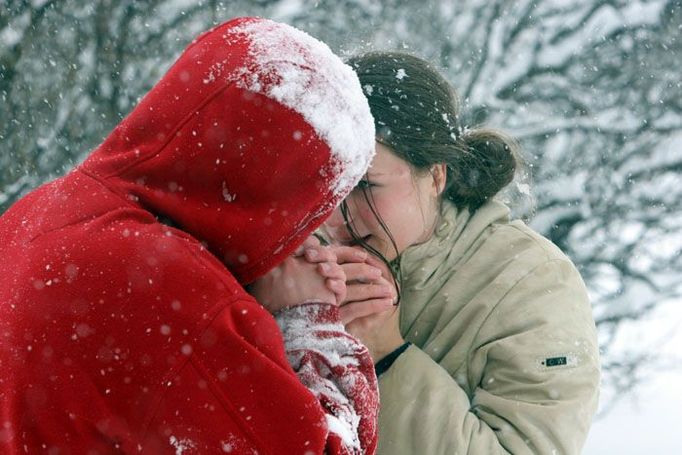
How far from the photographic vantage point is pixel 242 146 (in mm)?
1486

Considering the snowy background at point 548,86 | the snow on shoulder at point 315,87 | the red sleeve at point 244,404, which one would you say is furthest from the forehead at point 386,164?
the snowy background at point 548,86

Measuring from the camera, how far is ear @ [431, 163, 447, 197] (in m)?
2.57

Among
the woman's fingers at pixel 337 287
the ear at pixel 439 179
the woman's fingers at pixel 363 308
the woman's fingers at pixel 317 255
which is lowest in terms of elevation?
the woman's fingers at pixel 363 308

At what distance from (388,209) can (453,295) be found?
306 millimetres

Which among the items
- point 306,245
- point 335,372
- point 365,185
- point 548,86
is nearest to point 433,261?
A: point 365,185

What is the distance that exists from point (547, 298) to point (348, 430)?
0.94 m

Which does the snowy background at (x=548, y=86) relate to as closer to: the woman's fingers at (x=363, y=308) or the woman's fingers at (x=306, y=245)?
the woman's fingers at (x=363, y=308)

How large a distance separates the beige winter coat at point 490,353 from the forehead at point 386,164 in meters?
0.21

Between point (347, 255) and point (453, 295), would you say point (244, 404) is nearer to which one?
point (347, 255)

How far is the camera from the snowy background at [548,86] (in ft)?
20.8

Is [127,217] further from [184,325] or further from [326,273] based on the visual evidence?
[326,273]

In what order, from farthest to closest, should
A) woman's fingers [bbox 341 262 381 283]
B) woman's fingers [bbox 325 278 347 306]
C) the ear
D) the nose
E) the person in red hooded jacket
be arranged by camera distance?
1. the ear
2. the nose
3. woman's fingers [bbox 341 262 381 283]
4. woman's fingers [bbox 325 278 347 306]
5. the person in red hooded jacket

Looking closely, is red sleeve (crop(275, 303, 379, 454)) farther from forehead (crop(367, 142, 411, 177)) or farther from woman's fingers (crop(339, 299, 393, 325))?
forehead (crop(367, 142, 411, 177))

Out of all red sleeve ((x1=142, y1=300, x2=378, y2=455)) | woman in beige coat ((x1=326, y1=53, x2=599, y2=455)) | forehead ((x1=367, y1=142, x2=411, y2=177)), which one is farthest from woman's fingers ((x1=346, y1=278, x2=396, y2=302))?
red sleeve ((x1=142, y1=300, x2=378, y2=455))
